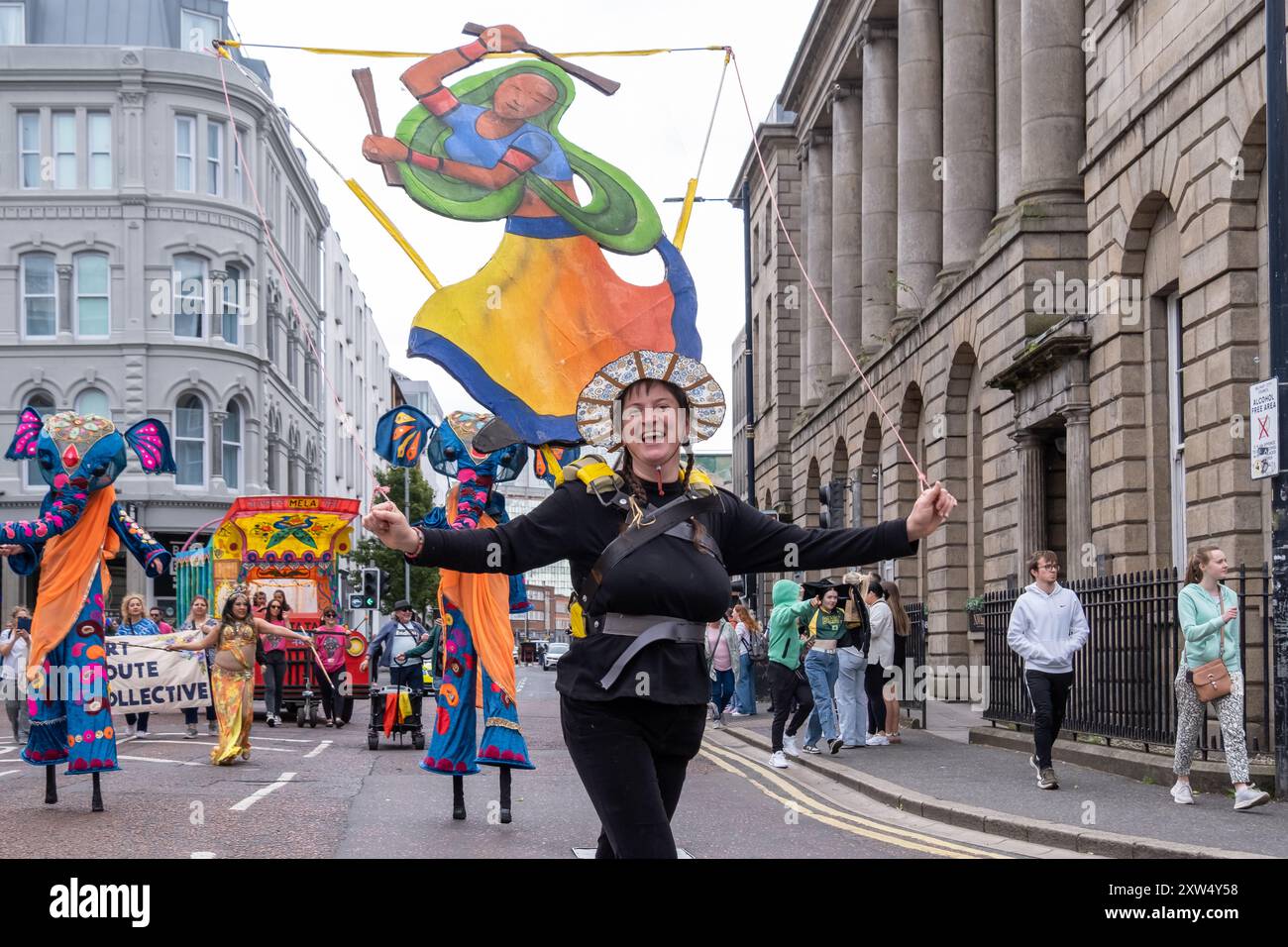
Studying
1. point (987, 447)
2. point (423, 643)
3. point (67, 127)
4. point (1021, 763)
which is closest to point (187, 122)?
point (67, 127)

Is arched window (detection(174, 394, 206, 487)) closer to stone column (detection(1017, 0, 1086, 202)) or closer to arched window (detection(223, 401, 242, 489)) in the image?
arched window (detection(223, 401, 242, 489))

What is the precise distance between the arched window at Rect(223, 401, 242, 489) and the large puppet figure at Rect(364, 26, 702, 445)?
3583 centimetres

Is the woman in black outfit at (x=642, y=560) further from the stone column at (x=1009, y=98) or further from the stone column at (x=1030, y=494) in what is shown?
the stone column at (x=1009, y=98)

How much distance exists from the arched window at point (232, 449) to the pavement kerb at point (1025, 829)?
34202 mm

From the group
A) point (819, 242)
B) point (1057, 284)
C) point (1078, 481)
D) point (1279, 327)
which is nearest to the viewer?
point (1279, 327)

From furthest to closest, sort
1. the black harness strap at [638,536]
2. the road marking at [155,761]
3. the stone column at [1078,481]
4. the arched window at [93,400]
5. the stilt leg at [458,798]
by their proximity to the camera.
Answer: the arched window at [93,400] < the stone column at [1078,481] < the road marking at [155,761] < the stilt leg at [458,798] < the black harness strap at [638,536]

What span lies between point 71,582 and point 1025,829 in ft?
21.0

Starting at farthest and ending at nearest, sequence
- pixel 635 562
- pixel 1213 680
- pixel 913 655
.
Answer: pixel 913 655 → pixel 1213 680 → pixel 635 562

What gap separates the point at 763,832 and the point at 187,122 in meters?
38.6

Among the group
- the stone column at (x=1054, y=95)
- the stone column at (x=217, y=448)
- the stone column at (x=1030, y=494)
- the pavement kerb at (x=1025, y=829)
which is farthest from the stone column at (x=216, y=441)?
the pavement kerb at (x=1025, y=829)

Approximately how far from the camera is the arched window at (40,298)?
43938 millimetres

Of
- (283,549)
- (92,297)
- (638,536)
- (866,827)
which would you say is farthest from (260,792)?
(92,297)

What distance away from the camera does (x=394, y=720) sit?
17891 millimetres

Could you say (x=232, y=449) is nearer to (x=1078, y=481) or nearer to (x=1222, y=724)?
(x=1078, y=481)
